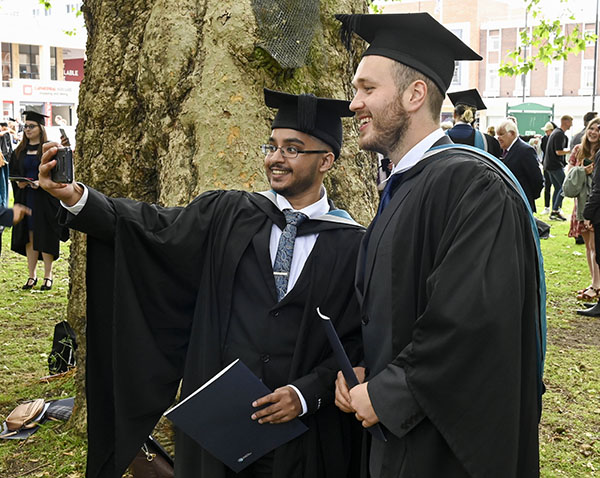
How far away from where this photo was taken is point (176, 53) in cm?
474

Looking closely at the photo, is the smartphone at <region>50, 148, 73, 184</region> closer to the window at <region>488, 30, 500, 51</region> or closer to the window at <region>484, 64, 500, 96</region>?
the window at <region>484, 64, 500, 96</region>

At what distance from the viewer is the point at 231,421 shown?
2975mm

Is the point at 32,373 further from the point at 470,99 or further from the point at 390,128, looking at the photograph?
the point at 470,99

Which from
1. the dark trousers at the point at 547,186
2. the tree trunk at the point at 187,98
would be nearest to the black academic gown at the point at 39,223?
the tree trunk at the point at 187,98

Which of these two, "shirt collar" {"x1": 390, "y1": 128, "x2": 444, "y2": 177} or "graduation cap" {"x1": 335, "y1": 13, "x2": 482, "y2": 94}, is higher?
"graduation cap" {"x1": 335, "y1": 13, "x2": 482, "y2": 94}

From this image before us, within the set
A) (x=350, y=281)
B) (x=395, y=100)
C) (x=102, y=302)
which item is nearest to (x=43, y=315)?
(x=102, y=302)

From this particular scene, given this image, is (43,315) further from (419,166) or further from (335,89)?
(419,166)

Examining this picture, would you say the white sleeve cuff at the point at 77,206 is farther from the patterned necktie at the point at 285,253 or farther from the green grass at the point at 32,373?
the green grass at the point at 32,373

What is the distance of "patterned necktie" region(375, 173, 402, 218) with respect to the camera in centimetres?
272

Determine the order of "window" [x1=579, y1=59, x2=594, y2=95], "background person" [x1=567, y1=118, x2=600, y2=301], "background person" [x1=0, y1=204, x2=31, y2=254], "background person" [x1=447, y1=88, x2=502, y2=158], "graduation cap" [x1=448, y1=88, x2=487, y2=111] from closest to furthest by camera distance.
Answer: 1. "background person" [x1=0, y1=204, x2=31, y2=254]
2. "background person" [x1=447, y1=88, x2=502, y2=158]
3. "graduation cap" [x1=448, y1=88, x2=487, y2=111]
4. "background person" [x1=567, y1=118, x2=600, y2=301]
5. "window" [x1=579, y1=59, x2=594, y2=95]

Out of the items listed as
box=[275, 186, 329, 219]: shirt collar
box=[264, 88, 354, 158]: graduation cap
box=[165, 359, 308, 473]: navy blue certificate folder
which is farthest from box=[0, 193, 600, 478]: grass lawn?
box=[264, 88, 354, 158]: graduation cap

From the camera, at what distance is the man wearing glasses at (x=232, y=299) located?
306 cm

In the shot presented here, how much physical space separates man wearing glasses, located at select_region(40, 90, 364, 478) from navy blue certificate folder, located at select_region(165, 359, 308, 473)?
5 cm

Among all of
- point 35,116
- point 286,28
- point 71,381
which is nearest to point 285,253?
point 286,28
